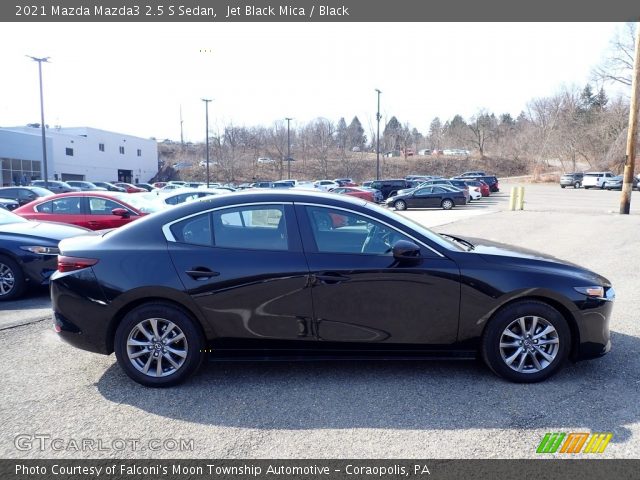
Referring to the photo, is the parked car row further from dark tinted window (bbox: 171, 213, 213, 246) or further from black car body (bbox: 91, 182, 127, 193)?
dark tinted window (bbox: 171, 213, 213, 246)

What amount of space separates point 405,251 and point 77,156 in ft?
210

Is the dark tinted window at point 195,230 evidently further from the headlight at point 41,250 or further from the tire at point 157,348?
the headlight at point 41,250

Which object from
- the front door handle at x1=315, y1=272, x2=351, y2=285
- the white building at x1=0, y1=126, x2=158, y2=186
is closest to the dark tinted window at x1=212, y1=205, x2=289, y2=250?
the front door handle at x1=315, y1=272, x2=351, y2=285

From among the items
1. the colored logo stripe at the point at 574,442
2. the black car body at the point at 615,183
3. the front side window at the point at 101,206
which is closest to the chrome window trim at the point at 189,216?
the colored logo stripe at the point at 574,442

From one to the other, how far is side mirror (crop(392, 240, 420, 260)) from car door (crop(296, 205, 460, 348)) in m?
0.05

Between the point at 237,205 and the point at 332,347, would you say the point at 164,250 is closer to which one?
the point at 237,205

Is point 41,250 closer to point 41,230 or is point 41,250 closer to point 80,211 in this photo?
point 41,230

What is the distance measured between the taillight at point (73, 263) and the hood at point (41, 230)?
2.87 metres

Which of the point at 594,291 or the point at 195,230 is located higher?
the point at 195,230

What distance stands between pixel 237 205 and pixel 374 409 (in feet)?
6.58

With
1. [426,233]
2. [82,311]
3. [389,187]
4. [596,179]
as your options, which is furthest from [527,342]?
[596,179]

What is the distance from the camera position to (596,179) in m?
46.0

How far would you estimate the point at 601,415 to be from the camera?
3.31 metres

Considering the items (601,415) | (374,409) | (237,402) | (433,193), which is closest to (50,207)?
→ (237,402)
